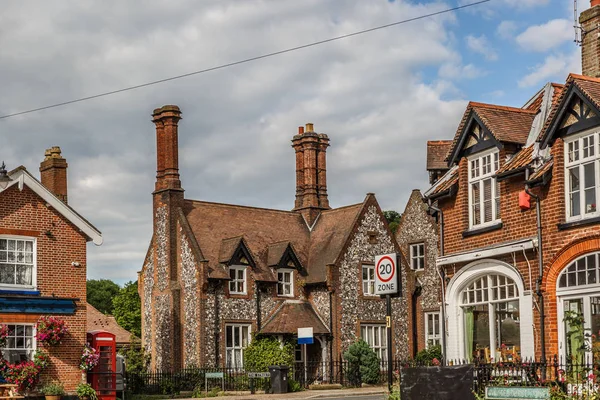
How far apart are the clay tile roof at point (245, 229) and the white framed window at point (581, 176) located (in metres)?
22.7

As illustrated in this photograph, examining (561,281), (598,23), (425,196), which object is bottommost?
(561,281)

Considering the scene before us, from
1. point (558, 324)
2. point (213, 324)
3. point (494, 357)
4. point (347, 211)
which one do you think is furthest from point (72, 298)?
point (347, 211)

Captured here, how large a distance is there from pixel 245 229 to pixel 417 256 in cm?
857

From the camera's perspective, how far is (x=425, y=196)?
24.1m

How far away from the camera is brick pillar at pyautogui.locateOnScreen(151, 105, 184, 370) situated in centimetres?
4134

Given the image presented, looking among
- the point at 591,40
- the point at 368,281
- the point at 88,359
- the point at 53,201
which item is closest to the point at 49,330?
the point at 88,359

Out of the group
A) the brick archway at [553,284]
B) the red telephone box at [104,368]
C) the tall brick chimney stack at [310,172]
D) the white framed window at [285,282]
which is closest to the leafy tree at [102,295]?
the tall brick chimney stack at [310,172]

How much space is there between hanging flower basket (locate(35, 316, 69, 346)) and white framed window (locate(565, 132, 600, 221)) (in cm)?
1609

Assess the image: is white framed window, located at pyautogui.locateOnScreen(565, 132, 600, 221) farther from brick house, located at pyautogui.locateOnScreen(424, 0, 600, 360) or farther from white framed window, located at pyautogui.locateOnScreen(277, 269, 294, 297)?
white framed window, located at pyautogui.locateOnScreen(277, 269, 294, 297)

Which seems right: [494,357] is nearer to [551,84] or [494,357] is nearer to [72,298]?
[551,84]

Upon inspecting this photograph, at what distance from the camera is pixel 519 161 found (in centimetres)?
2130

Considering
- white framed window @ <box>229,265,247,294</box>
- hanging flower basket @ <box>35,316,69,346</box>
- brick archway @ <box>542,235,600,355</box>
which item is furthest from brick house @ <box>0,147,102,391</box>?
brick archway @ <box>542,235,600,355</box>

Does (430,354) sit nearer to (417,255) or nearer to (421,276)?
(421,276)

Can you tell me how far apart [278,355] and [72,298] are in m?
12.7
